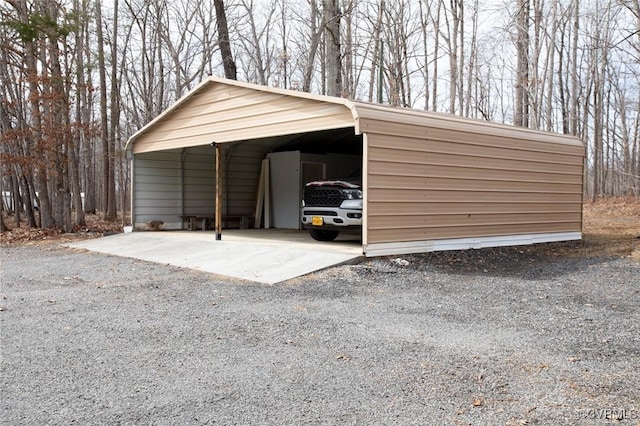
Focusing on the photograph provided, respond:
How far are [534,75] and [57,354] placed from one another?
24.6 m

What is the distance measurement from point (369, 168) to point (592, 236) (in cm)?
885

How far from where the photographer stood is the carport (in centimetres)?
870

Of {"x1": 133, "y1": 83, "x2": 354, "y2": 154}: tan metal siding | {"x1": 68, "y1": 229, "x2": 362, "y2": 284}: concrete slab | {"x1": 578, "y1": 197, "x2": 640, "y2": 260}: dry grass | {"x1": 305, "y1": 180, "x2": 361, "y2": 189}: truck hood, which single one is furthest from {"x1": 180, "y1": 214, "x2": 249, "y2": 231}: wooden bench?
{"x1": 578, "y1": 197, "x2": 640, "y2": 260}: dry grass

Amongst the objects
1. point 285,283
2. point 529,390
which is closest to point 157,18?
point 285,283

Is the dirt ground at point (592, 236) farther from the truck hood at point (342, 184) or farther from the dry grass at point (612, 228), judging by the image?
the truck hood at point (342, 184)

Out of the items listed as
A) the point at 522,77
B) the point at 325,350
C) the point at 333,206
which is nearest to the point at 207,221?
the point at 333,206

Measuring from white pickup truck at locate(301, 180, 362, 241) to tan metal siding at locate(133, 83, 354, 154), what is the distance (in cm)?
126

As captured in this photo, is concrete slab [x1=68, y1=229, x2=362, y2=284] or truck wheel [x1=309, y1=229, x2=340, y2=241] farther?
truck wheel [x1=309, y1=229, x2=340, y2=241]

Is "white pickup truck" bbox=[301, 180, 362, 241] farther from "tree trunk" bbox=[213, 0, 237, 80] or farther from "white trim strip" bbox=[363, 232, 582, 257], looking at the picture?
"tree trunk" bbox=[213, 0, 237, 80]

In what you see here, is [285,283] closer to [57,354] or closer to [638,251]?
[57,354]

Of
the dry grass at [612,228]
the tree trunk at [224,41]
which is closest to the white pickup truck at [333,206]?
the dry grass at [612,228]

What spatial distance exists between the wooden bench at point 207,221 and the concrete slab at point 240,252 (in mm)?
1900

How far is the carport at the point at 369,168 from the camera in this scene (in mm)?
8695

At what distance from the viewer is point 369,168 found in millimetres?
8289
